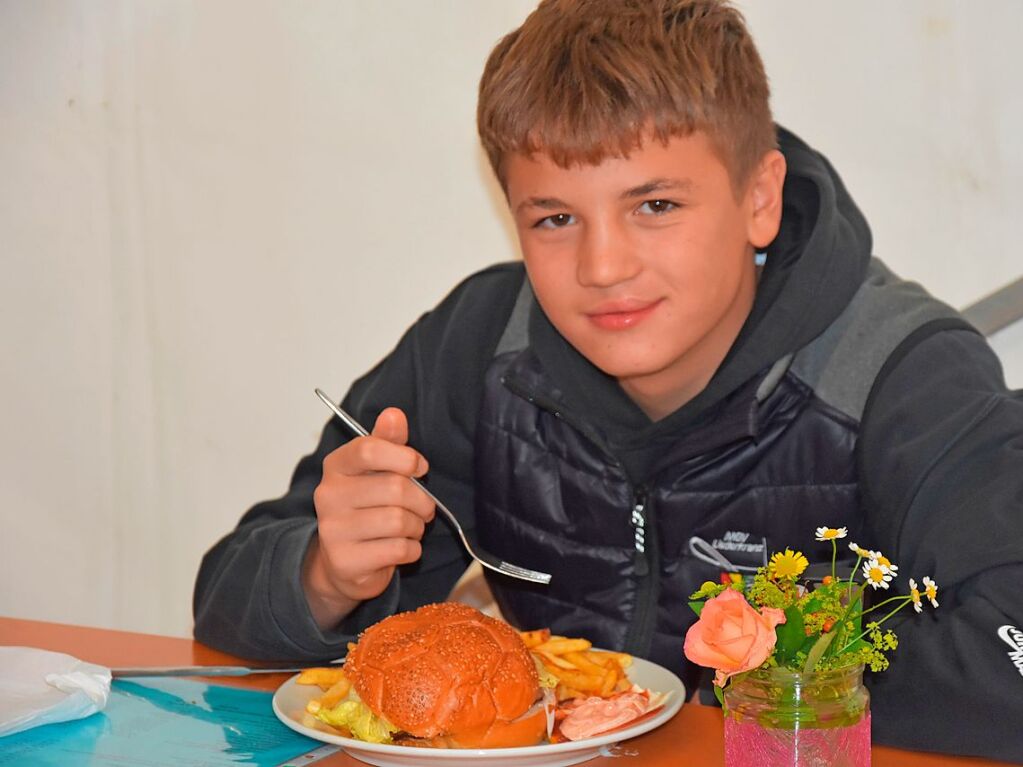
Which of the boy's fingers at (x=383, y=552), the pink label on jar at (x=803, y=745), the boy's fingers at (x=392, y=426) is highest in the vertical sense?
the boy's fingers at (x=392, y=426)

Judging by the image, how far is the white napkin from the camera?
1020 mm

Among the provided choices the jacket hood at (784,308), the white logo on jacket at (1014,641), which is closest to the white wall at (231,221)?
the jacket hood at (784,308)

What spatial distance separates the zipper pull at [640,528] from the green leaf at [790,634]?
1.94 ft

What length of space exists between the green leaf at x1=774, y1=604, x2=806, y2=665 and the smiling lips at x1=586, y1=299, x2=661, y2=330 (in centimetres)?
57

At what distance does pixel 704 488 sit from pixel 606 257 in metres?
0.28

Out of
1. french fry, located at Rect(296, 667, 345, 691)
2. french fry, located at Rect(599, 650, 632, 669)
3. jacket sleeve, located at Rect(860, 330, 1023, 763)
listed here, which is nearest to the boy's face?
jacket sleeve, located at Rect(860, 330, 1023, 763)

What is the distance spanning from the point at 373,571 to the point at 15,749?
37 cm

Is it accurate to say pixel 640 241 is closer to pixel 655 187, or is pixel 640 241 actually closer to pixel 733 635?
pixel 655 187

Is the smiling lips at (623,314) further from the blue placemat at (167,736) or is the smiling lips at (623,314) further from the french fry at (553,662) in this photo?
the blue placemat at (167,736)

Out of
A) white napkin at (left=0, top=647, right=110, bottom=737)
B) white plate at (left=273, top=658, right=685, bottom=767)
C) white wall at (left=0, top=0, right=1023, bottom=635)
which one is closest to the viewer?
white plate at (left=273, top=658, right=685, bottom=767)

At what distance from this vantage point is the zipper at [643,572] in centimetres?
135

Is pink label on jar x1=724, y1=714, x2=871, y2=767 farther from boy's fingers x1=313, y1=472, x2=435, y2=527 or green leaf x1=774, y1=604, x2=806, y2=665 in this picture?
boy's fingers x1=313, y1=472, x2=435, y2=527

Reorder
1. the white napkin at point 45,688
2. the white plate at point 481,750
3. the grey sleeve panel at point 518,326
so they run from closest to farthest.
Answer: the white plate at point 481,750 → the white napkin at point 45,688 → the grey sleeve panel at point 518,326

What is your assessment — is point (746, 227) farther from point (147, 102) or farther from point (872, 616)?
point (147, 102)
